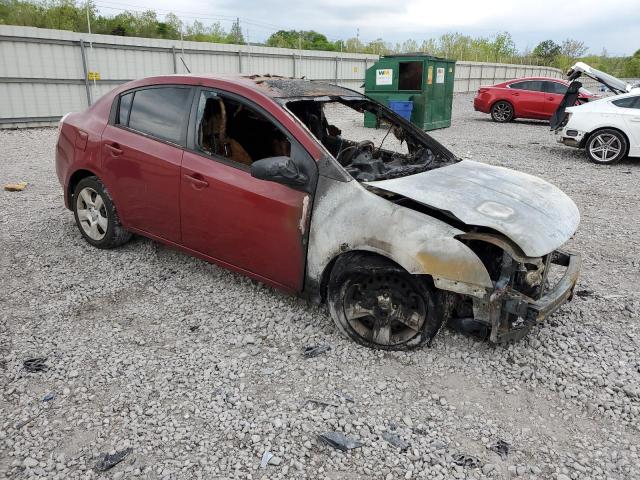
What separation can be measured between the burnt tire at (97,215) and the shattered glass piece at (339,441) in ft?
9.43

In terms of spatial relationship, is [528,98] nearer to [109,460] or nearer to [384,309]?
[384,309]

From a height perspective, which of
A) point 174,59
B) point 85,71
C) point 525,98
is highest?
point 174,59

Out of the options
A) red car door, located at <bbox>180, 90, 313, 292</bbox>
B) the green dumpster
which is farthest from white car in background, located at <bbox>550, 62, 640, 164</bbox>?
red car door, located at <bbox>180, 90, 313, 292</bbox>

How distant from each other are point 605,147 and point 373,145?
757 cm

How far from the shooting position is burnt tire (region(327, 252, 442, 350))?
2.99 meters

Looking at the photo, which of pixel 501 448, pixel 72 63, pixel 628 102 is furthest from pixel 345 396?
pixel 72 63

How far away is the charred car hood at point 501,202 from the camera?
283cm

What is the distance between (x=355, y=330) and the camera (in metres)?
3.23

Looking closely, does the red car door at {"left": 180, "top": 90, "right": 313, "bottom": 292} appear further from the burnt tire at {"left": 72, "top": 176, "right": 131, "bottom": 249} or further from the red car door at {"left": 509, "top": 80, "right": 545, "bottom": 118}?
the red car door at {"left": 509, "top": 80, "right": 545, "bottom": 118}

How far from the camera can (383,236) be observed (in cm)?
295

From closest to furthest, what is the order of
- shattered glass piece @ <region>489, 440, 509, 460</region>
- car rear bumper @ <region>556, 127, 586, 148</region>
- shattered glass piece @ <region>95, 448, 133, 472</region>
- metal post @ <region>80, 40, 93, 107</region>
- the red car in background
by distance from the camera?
1. shattered glass piece @ <region>95, 448, 133, 472</region>
2. shattered glass piece @ <region>489, 440, 509, 460</region>
3. car rear bumper @ <region>556, 127, 586, 148</region>
4. metal post @ <region>80, 40, 93, 107</region>
5. the red car in background

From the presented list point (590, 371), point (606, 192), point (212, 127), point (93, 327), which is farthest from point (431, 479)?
point (606, 192)

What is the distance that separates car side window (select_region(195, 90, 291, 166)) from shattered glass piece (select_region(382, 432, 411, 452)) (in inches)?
80.4

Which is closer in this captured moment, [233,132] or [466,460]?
[466,460]
